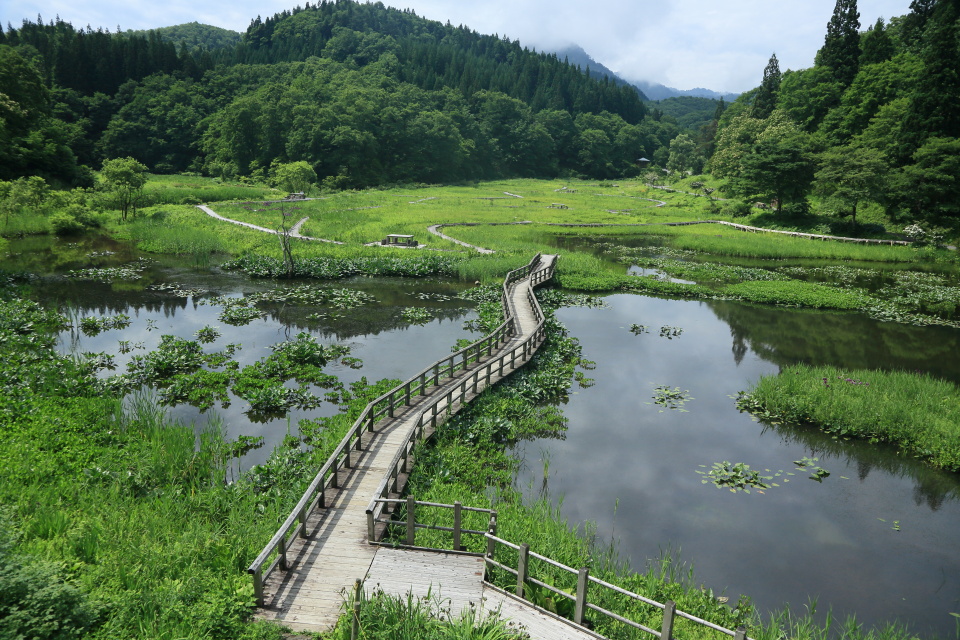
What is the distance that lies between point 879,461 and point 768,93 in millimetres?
96550

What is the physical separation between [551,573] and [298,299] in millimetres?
26766

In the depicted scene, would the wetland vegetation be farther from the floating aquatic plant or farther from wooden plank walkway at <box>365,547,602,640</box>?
wooden plank walkway at <box>365,547,602,640</box>

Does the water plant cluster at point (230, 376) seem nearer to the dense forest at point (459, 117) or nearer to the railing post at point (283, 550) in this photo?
the railing post at point (283, 550)

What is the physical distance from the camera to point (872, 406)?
1903 cm

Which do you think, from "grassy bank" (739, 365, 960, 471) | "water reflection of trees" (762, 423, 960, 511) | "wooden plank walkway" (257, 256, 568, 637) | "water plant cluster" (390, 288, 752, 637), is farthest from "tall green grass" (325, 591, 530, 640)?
"grassy bank" (739, 365, 960, 471)

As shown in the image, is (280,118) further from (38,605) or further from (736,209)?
(38,605)

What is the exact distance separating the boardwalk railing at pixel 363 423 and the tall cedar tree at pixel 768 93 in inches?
3217

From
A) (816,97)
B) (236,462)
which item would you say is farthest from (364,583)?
(816,97)

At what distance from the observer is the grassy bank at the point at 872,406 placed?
1739 cm

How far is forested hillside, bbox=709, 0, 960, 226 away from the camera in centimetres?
5397

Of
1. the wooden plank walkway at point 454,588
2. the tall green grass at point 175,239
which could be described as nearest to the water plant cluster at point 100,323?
the tall green grass at point 175,239

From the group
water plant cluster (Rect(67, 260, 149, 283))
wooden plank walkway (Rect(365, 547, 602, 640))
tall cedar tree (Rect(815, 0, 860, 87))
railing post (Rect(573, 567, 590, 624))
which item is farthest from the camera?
tall cedar tree (Rect(815, 0, 860, 87))

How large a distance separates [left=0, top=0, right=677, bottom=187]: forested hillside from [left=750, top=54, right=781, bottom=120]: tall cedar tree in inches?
2261

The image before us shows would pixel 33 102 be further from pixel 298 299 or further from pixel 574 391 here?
pixel 574 391
